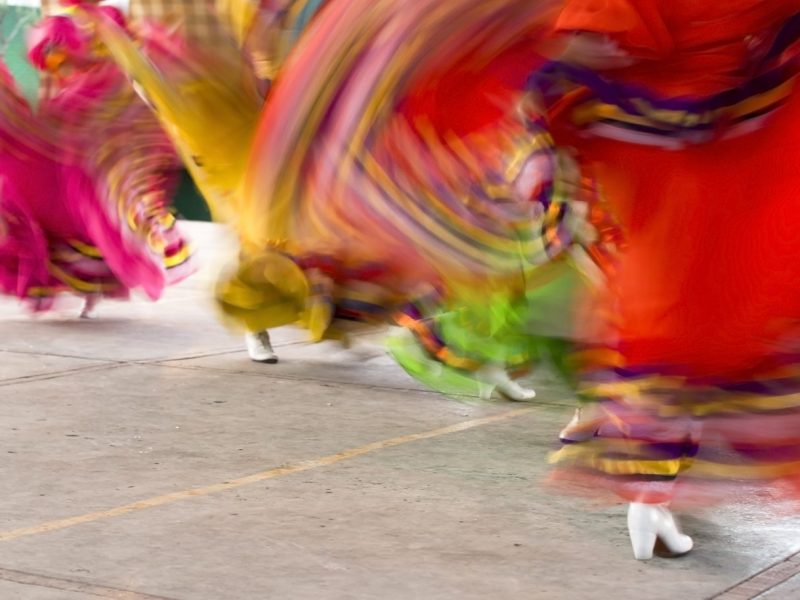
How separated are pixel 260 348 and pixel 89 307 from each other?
51.2 inches

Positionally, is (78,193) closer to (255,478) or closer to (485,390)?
(485,390)

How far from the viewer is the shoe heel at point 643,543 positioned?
10.3ft

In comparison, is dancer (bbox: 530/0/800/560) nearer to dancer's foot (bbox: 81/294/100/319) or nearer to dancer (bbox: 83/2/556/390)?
dancer (bbox: 83/2/556/390)

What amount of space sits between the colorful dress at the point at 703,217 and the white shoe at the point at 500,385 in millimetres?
1499

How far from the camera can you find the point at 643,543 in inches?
124

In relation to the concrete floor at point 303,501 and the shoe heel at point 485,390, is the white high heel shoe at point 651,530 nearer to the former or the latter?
the concrete floor at point 303,501

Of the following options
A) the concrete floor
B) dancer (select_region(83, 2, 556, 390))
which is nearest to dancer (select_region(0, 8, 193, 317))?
the concrete floor

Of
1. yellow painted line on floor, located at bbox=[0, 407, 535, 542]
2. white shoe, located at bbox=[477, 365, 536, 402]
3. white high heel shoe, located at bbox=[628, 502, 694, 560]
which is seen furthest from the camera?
white shoe, located at bbox=[477, 365, 536, 402]

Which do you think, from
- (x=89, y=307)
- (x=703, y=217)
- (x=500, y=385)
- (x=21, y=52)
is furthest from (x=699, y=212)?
(x=89, y=307)

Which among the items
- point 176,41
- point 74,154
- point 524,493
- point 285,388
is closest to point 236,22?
point 176,41

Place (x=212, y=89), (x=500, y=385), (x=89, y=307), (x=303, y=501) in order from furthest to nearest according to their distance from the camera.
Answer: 1. (x=89, y=307)
2. (x=500, y=385)
3. (x=212, y=89)
4. (x=303, y=501)

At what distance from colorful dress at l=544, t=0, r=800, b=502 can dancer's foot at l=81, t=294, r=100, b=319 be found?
160 inches

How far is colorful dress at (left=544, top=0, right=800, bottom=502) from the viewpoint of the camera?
8.72 ft

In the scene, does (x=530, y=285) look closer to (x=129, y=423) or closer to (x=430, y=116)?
(x=430, y=116)
